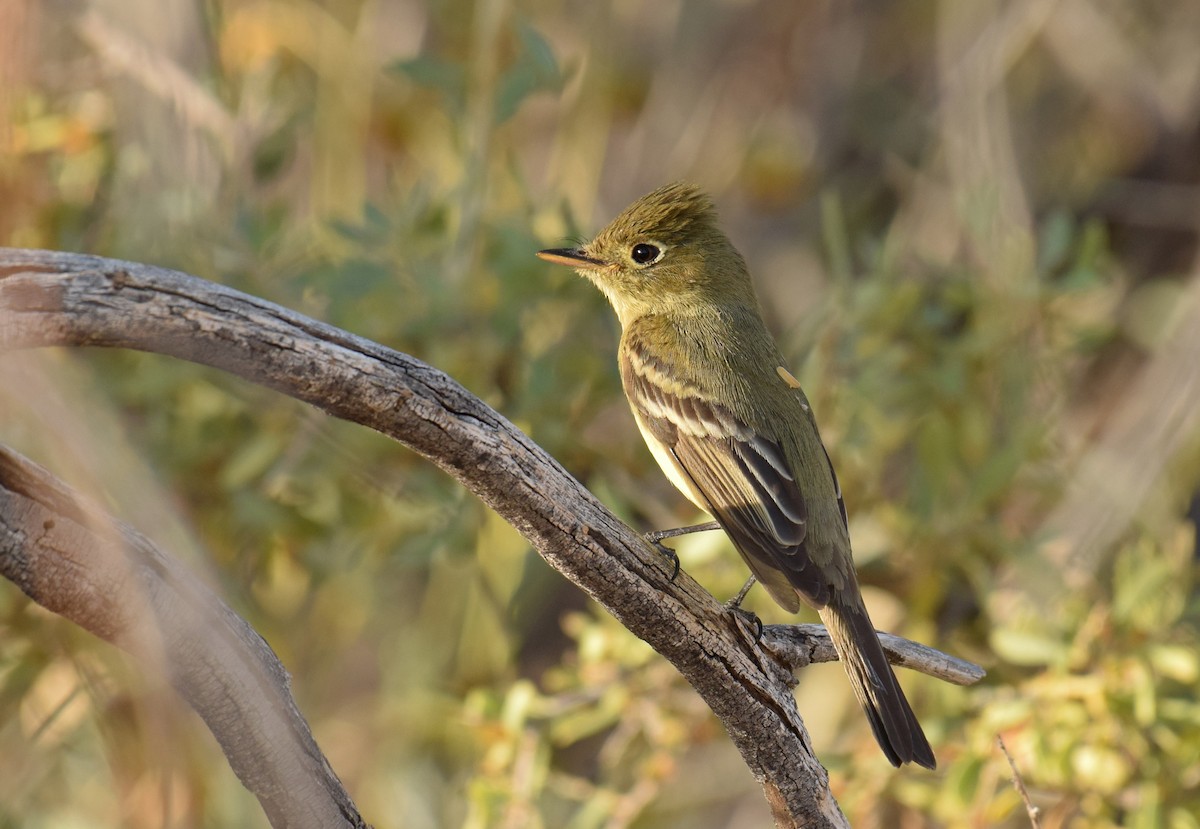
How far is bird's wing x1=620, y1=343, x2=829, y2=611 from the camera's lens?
323 cm

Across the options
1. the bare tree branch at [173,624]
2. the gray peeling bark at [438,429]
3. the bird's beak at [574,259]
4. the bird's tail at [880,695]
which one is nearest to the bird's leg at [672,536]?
the gray peeling bark at [438,429]

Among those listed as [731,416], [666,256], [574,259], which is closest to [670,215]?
[666,256]

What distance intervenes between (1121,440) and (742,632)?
3177 mm

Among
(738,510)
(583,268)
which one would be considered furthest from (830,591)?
(583,268)

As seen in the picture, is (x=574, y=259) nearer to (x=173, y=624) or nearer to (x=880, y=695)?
(x=880, y=695)

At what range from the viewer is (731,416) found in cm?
360

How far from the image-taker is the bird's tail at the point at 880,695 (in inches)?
119

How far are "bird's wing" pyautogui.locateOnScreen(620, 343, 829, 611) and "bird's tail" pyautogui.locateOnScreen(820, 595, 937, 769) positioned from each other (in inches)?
5.1

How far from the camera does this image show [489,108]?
4465 mm

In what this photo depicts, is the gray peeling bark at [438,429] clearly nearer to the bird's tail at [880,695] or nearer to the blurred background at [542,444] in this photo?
the bird's tail at [880,695]

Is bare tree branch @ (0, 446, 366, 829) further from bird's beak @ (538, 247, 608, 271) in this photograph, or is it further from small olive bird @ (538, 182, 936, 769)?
bird's beak @ (538, 247, 608, 271)

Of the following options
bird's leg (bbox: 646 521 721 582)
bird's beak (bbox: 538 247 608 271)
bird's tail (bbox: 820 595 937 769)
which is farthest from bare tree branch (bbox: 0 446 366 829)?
bird's beak (bbox: 538 247 608 271)

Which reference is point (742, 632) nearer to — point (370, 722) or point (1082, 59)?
point (370, 722)

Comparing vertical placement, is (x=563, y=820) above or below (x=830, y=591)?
above
